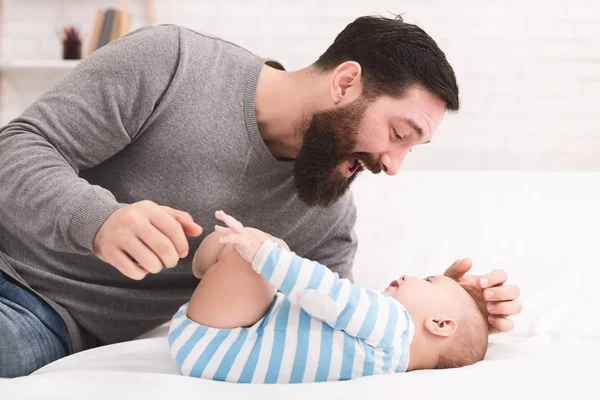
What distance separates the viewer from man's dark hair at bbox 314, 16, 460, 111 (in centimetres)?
125

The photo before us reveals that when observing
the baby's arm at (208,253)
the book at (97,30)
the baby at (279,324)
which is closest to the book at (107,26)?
the book at (97,30)

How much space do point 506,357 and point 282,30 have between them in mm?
→ 1678

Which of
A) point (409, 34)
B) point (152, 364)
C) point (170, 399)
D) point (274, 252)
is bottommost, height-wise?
point (152, 364)

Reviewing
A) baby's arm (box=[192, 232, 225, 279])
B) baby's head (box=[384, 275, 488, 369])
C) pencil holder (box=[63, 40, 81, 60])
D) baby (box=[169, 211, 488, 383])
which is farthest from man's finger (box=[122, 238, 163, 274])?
pencil holder (box=[63, 40, 81, 60])

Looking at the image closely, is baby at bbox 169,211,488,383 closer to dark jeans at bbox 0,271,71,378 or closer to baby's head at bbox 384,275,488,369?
baby's head at bbox 384,275,488,369

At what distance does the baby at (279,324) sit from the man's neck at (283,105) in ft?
1.37

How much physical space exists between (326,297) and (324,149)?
0.46 metres

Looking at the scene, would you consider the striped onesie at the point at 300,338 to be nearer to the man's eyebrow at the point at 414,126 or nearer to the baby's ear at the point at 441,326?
the baby's ear at the point at 441,326

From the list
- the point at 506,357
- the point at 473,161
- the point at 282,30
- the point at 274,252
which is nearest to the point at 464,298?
the point at 506,357

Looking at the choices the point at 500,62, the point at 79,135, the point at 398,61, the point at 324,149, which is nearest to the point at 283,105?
the point at 324,149

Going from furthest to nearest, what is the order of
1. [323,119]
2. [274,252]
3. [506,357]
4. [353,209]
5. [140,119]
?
[353,209] → [323,119] → [140,119] → [506,357] → [274,252]

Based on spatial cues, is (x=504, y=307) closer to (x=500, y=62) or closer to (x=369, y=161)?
(x=369, y=161)

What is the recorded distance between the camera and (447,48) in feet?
7.63

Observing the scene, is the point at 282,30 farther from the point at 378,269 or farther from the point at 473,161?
the point at 378,269
